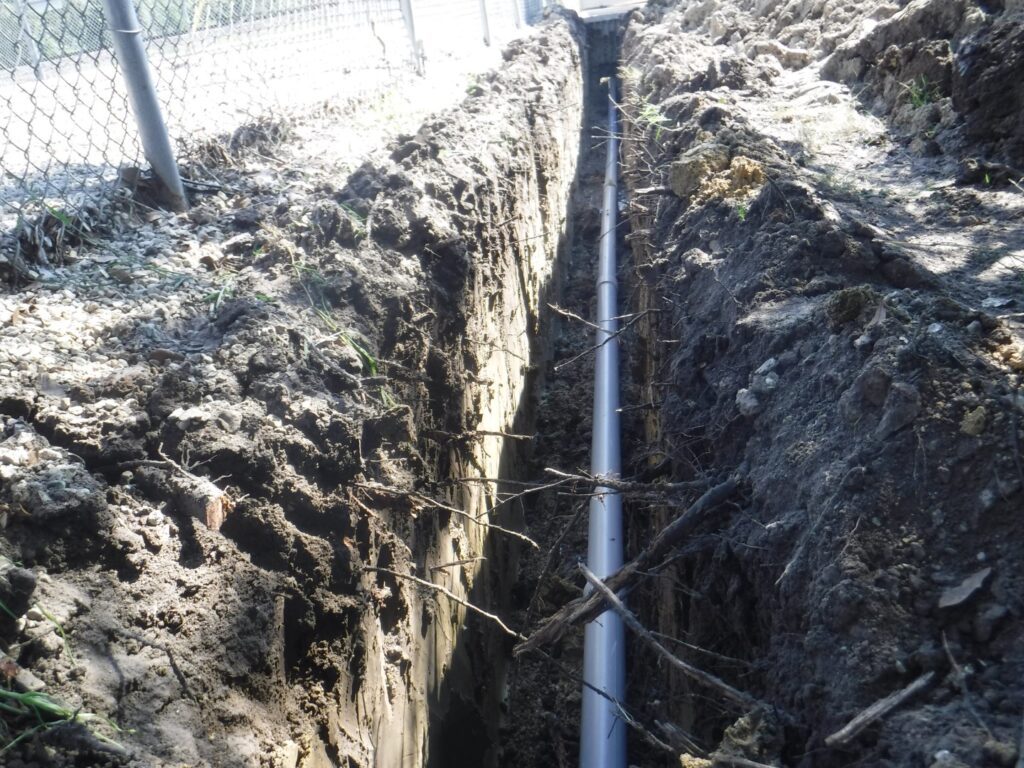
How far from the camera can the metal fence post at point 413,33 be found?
7.43m

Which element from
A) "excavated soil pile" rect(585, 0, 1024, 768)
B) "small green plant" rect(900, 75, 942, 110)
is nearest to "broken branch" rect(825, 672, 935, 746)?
"excavated soil pile" rect(585, 0, 1024, 768)

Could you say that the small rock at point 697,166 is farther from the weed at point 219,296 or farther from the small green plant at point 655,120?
the weed at point 219,296

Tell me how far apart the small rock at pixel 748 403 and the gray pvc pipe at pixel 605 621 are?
1.71ft

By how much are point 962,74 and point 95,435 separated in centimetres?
422

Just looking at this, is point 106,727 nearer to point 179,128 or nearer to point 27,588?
point 27,588

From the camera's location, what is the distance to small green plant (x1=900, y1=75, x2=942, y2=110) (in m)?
4.37

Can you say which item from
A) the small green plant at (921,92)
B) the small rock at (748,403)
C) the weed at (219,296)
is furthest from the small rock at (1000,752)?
the small green plant at (921,92)

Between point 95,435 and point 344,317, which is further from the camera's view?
point 344,317

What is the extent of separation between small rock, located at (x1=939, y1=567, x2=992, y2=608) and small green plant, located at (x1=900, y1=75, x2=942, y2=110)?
3617 mm

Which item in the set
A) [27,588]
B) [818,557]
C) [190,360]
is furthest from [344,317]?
[818,557]

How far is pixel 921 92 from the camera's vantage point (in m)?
4.43

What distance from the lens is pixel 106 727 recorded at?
1464 mm

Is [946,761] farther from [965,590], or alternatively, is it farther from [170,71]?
[170,71]

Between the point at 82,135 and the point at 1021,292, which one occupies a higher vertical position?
the point at 82,135
